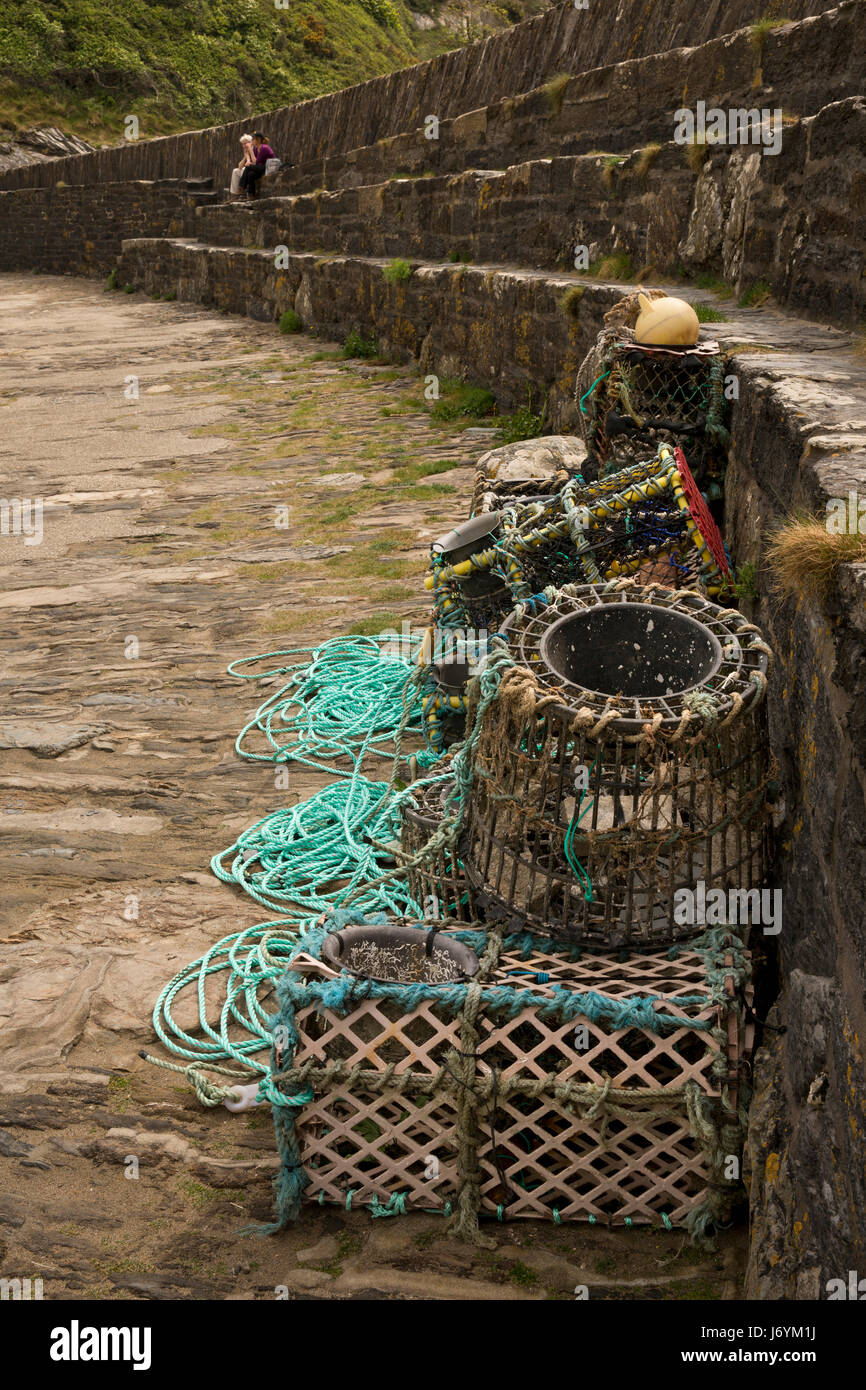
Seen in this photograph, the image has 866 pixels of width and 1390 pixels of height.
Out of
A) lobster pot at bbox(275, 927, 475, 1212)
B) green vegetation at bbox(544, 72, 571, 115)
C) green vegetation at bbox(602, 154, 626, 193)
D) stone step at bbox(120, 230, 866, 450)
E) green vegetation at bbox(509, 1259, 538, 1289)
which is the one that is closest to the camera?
green vegetation at bbox(509, 1259, 538, 1289)

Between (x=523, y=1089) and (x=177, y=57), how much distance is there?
35825mm

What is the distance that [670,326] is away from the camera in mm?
4500

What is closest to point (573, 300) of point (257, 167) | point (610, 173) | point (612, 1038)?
point (610, 173)

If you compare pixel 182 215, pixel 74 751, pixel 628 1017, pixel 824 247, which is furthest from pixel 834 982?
pixel 182 215

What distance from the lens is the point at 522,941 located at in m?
2.57

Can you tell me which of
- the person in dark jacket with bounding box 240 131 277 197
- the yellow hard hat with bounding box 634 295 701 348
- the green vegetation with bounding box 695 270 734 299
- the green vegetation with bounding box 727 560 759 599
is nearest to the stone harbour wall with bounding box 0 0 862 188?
the person in dark jacket with bounding box 240 131 277 197

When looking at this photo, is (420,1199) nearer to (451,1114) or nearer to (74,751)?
(451,1114)

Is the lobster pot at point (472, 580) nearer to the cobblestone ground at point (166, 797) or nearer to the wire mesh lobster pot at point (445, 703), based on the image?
the wire mesh lobster pot at point (445, 703)

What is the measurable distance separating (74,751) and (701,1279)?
2995mm

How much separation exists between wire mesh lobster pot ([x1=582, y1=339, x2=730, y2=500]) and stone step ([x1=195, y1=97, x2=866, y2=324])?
855mm

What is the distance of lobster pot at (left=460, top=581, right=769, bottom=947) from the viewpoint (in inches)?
96.2

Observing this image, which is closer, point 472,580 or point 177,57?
point 472,580

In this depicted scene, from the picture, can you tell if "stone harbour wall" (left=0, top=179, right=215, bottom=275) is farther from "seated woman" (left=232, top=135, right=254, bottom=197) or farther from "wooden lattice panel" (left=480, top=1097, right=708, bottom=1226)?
"wooden lattice panel" (left=480, top=1097, right=708, bottom=1226)

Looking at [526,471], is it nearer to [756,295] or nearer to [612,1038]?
[756,295]
